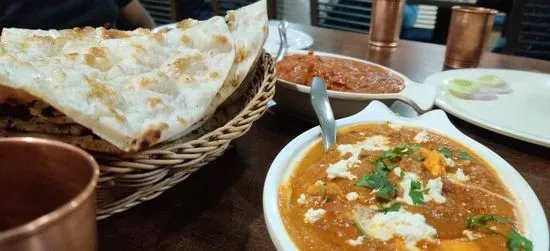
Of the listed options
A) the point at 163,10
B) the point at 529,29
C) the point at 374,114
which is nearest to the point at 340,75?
the point at 374,114

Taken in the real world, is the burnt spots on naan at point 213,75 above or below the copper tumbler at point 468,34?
above

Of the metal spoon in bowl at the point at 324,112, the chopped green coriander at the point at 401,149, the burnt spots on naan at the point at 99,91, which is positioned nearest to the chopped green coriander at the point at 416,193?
the chopped green coriander at the point at 401,149

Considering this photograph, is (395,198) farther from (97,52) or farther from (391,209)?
(97,52)

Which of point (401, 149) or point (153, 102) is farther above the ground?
point (153, 102)

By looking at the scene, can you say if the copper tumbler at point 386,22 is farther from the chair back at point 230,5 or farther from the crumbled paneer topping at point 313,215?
the chair back at point 230,5

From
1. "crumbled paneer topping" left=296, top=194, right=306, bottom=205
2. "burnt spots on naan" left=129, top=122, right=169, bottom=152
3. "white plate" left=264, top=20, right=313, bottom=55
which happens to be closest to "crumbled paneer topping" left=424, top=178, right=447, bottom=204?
"crumbled paneer topping" left=296, top=194, right=306, bottom=205

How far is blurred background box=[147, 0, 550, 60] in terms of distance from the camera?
11.0 feet

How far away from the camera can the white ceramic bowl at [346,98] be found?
47.9 inches

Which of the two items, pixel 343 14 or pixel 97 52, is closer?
pixel 97 52

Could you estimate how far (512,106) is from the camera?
1.50m

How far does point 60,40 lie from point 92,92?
335 millimetres

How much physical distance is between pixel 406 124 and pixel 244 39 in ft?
1.53

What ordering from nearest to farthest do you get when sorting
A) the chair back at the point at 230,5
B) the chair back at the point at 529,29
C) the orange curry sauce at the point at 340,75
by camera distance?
the orange curry sauce at the point at 340,75 < the chair back at the point at 529,29 < the chair back at the point at 230,5

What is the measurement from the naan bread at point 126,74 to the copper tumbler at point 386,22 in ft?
4.52
